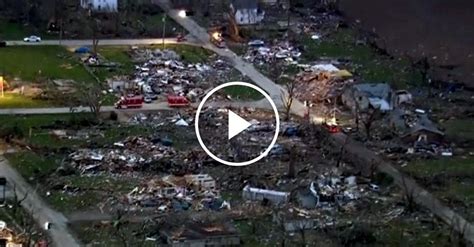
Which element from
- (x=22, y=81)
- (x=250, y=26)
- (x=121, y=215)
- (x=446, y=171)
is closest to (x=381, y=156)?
(x=446, y=171)

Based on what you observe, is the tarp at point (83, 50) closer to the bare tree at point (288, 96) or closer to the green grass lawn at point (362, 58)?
the green grass lawn at point (362, 58)

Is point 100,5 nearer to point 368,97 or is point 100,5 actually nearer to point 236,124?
point 236,124

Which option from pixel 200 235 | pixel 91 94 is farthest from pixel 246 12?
pixel 200 235

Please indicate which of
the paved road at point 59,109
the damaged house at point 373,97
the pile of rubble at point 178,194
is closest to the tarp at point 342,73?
the damaged house at point 373,97

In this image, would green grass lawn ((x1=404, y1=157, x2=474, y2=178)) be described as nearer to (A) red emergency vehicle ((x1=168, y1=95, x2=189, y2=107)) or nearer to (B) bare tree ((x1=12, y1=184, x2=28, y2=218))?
(A) red emergency vehicle ((x1=168, y1=95, x2=189, y2=107))

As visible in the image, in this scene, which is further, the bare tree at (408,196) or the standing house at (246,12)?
the standing house at (246,12)
